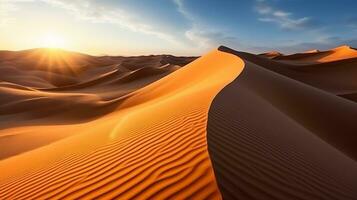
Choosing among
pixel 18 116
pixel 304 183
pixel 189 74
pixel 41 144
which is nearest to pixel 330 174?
pixel 304 183

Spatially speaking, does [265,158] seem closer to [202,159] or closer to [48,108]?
[202,159]

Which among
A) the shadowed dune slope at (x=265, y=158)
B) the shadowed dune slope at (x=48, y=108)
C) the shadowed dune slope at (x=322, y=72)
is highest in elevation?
the shadowed dune slope at (x=265, y=158)

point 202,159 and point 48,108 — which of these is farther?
point 48,108

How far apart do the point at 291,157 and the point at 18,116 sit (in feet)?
40.4

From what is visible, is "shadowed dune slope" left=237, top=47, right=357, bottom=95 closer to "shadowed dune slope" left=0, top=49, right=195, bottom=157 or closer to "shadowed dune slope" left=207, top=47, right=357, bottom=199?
"shadowed dune slope" left=0, top=49, right=195, bottom=157

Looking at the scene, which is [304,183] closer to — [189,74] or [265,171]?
[265,171]

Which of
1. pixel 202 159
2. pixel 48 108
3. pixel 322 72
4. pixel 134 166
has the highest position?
pixel 202 159

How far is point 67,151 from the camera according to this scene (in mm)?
5938

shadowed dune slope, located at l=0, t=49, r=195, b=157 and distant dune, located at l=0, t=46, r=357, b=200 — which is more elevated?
distant dune, located at l=0, t=46, r=357, b=200

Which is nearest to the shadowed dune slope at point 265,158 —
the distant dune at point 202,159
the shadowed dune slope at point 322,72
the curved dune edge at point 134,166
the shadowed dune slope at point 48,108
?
the distant dune at point 202,159

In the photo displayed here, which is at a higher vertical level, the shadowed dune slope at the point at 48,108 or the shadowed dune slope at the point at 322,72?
the shadowed dune slope at the point at 322,72

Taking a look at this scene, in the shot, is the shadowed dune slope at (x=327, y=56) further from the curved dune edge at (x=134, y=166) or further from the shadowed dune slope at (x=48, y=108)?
the curved dune edge at (x=134, y=166)

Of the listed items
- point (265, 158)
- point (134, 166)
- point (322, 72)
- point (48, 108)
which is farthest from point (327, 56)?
point (134, 166)

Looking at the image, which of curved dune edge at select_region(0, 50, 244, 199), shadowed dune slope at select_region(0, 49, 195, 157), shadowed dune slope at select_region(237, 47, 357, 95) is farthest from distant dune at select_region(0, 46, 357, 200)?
shadowed dune slope at select_region(237, 47, 357, 95)
